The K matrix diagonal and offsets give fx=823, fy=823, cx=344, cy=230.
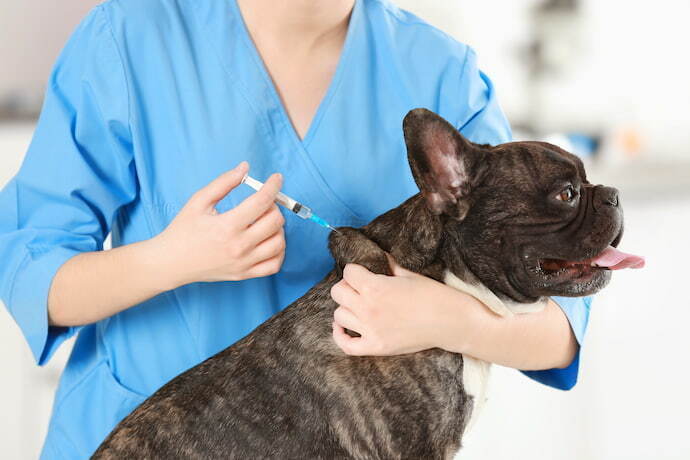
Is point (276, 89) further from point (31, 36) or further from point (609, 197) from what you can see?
point (31, 36)

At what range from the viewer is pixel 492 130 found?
1163 mm

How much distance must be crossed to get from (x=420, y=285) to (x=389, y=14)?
0.49 meters

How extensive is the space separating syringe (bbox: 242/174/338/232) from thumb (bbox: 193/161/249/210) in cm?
3

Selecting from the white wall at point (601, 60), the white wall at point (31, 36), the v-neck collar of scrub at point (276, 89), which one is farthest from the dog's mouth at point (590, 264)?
the white wall at point (601, 60)

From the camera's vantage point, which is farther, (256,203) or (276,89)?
(276,89)

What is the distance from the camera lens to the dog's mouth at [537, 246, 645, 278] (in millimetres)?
910

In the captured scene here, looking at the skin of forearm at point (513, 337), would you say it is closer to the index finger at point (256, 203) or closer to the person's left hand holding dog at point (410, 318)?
the person's left hand holding dog at point (410, 318)

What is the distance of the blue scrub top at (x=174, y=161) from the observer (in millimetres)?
1055

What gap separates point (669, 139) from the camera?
2697mm

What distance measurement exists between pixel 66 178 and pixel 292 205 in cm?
29

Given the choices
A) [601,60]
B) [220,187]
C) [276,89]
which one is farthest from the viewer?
[601,60]

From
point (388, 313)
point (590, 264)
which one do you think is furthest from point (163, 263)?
point (590, 264)

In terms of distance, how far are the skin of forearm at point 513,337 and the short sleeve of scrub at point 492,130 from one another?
19 mm

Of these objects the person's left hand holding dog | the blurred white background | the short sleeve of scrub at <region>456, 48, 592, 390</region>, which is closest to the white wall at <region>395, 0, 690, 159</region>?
the blurred white background
